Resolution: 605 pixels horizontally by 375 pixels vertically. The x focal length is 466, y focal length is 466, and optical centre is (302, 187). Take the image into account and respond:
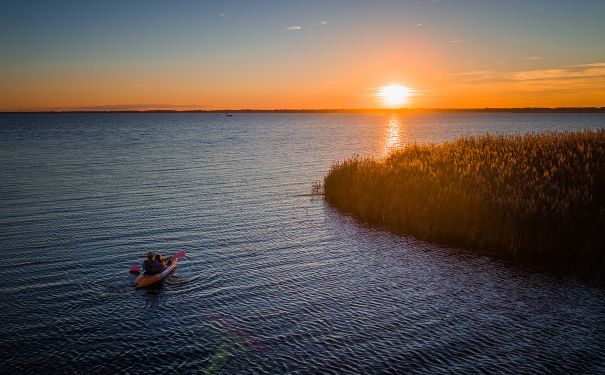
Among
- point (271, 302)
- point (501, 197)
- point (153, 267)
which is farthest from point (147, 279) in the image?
point (501, 197)

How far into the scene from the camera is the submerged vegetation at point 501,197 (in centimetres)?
1723

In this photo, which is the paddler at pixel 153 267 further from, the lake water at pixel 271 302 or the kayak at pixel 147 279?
the lake water at pixel 271 302

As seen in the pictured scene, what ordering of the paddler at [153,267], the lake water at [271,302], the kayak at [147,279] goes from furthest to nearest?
the paddler at [153,267] → the kayak at [147,279] → the lake water at [271,302]

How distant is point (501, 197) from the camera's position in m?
20.0

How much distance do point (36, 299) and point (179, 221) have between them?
32.3ft

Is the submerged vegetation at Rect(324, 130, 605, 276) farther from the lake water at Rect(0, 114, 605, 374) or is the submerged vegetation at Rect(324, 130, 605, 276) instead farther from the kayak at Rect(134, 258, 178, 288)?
the kayak at Rect(134, 258, 178, 288)

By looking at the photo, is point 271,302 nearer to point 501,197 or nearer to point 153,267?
point 153,267

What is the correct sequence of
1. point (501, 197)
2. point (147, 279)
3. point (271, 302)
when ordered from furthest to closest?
1. point (501, 197)
2. point (147, 279)
3. point (271, 302)

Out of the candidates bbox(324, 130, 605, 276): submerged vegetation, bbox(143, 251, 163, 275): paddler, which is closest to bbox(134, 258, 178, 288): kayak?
bbox(143, 251, 163, 275): paddler

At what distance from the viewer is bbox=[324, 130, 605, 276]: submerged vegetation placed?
17.2 m

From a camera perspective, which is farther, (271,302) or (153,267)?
(153,267)

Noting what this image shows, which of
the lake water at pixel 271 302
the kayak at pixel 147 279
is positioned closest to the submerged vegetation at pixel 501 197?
the lake water at pixel 271 302

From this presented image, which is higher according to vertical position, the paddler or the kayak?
the paddler

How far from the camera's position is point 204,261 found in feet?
57.6
